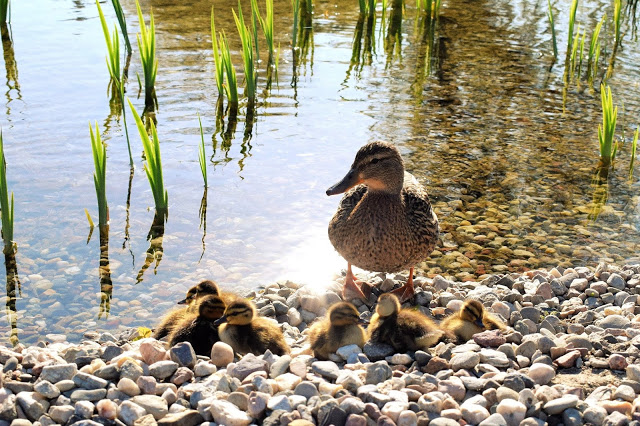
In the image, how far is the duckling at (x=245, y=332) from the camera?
146 inches

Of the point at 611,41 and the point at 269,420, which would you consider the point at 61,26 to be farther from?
the point at 269,420

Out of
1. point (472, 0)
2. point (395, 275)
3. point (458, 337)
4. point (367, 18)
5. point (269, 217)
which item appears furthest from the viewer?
point (472, 0)

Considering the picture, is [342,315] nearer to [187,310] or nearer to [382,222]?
[187,310]

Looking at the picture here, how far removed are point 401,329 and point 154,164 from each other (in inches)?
97.7

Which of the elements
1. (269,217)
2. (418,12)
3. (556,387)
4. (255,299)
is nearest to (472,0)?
(418,12)

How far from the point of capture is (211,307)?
384 cm

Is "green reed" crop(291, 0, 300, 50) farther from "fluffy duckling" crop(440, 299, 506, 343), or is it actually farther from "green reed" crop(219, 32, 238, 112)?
"fluffy duckling" crop(440, 299, 506, 343)

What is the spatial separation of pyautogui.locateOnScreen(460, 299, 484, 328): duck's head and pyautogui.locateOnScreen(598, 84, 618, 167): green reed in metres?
3.29

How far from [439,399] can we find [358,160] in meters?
2.17

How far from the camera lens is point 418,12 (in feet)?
38.9

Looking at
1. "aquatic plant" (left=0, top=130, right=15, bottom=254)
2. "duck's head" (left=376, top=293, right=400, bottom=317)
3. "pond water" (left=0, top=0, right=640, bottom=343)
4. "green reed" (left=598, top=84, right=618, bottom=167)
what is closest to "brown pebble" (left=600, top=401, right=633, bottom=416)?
"duck's head" (left=376, top=293, right=400, bottom=317)

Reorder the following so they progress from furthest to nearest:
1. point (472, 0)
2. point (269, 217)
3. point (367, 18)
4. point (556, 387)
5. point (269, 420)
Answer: point (472, 0) → point (367, 18) → point (269, 217) → point (556, 387) → point (269, 420)

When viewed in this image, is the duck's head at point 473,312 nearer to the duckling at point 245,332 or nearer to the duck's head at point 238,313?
the duckling at point 245,332

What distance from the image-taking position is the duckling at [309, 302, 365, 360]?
12.2 feet
